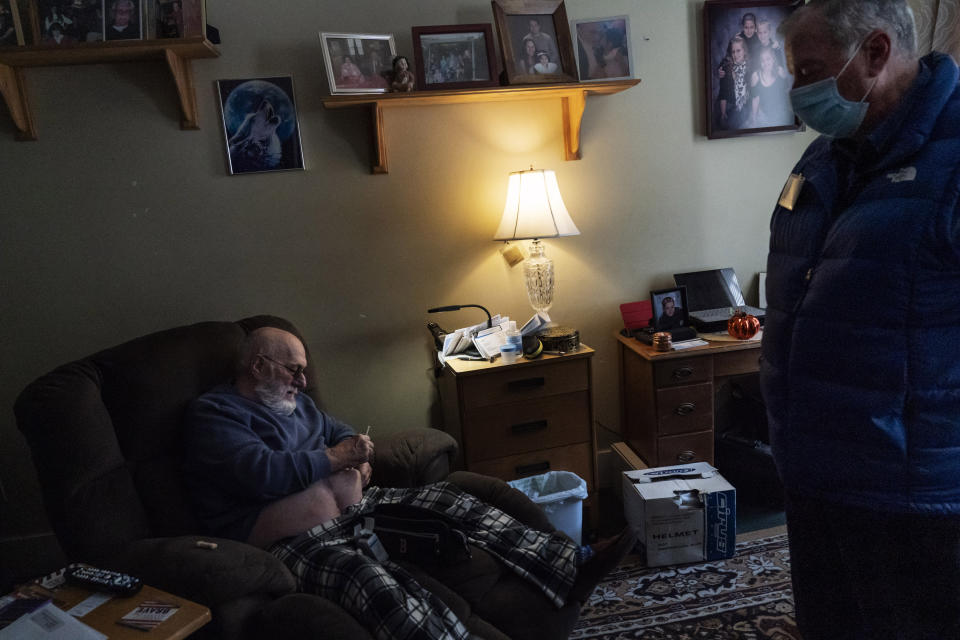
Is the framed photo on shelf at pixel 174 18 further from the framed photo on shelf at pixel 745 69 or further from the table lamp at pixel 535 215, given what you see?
the framed photo on shelf at pixel 745 69

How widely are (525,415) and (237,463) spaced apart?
1.04 meters

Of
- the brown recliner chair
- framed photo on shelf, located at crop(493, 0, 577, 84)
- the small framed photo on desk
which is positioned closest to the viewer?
the brown recliner chair

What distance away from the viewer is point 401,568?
5.15 feet

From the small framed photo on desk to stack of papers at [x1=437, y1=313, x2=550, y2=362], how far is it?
0.47 meters

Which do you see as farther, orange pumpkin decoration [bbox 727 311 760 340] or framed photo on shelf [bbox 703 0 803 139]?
framed photo on shelf [bbox 703 0 803 139]

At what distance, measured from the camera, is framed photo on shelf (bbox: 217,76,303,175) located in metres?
2.39

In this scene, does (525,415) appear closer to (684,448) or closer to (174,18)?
(684,448)

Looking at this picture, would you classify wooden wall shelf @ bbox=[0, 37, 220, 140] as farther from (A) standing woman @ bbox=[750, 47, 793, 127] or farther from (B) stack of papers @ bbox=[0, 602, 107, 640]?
(A) standing woman @ bbox=[750, 47, 793, 127]

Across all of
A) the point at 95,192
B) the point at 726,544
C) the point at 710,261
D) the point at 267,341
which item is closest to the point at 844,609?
the point at 726,544

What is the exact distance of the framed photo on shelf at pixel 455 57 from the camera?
2393mm

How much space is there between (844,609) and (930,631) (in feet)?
0.63

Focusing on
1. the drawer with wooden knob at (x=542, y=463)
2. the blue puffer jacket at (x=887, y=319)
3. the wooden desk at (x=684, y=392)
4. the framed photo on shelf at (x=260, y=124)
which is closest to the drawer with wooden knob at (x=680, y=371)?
the wooden desk at (x=684, y=392)

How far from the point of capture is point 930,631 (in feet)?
3.73

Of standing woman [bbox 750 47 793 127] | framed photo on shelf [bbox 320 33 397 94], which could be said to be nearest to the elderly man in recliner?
framed photo on shelf [bbox 320 33 397 94]
